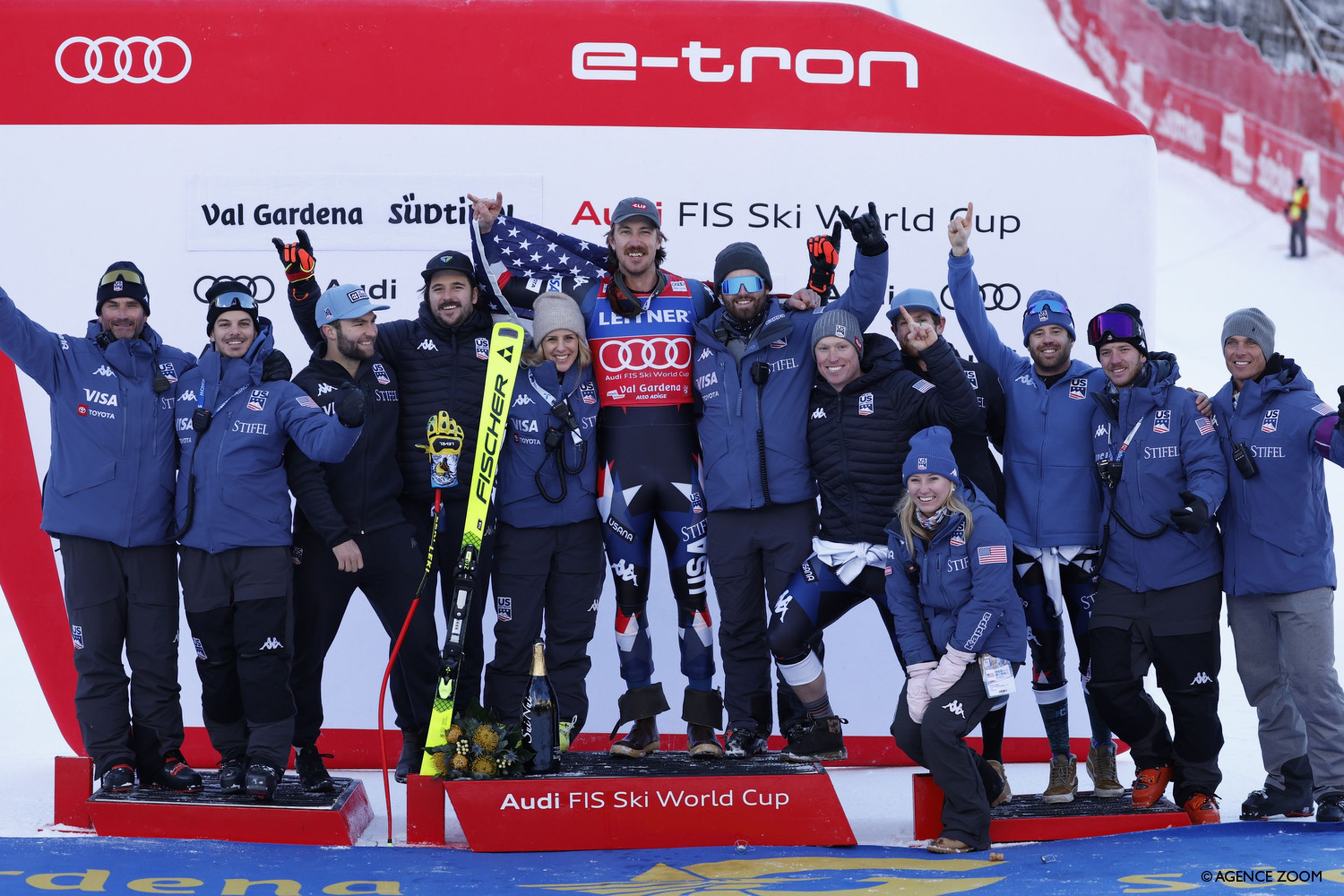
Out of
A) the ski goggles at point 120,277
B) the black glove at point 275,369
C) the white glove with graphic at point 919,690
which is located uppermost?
the ski goggles at point 120,277

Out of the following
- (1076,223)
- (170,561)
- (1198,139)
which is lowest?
(170,561)

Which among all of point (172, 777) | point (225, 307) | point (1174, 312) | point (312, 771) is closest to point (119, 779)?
point (172, 777)

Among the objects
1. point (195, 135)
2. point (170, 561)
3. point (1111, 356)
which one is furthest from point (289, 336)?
point (1111, 356)

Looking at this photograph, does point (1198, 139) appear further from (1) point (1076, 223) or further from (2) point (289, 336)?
(2) point (289, 336)

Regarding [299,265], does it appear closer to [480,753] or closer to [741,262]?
[741,262]

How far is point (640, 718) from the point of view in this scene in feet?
16.4

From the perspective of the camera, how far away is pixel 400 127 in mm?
5875

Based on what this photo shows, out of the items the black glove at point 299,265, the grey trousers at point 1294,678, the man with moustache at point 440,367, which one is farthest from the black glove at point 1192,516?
the black glove at point 299,265

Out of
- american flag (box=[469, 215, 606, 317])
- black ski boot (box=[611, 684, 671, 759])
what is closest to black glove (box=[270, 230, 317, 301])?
american flag (box=[469, 215, 606, 317])

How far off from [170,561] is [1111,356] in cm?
348

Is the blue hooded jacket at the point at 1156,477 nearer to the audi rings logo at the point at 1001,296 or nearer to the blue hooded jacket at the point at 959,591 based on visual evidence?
the blue hooded jacket at the point at 959,591

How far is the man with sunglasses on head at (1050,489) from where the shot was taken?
483 centimetres

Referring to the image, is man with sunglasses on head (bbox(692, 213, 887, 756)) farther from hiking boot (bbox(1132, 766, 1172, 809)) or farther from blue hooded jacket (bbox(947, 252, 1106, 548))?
hiking boot (bbox(1132, 766, 1172, 809))

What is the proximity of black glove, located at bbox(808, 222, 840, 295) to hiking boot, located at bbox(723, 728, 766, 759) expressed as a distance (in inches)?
64.3
